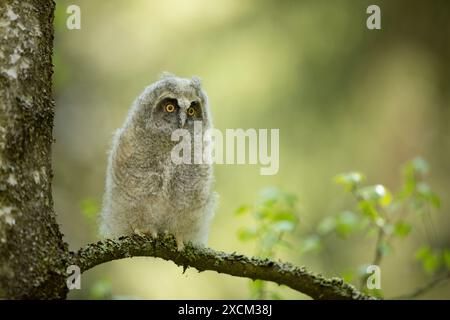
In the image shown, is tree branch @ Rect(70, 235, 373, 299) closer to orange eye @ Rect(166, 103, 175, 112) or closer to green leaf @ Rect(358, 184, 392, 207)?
orange eye @ Rect(166, 103, 175, 112)

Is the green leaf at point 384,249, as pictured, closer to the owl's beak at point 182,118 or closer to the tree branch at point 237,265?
the tree branch at point 237,265

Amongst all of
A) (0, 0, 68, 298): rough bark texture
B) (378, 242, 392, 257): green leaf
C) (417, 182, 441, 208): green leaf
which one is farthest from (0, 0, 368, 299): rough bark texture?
(417, 182, 441, 208): green leaf

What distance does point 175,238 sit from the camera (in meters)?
2.71

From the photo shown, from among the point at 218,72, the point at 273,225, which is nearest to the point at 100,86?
the point at 218,72

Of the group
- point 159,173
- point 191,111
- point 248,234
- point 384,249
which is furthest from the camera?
point 384,249

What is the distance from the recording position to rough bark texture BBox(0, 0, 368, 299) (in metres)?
1.86

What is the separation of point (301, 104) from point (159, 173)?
125 inches

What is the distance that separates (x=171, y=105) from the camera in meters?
2.94

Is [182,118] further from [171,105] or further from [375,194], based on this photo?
[375,194]

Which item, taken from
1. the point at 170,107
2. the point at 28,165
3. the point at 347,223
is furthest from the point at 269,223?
the point at 28,165

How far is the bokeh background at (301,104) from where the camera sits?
5691 mm

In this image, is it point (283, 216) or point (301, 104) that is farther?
point (301, 104)

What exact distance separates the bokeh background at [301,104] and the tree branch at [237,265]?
307 cm

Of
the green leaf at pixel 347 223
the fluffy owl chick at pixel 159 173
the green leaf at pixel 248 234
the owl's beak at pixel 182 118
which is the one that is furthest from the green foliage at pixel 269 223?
the owl's beak at pixel 182 118
